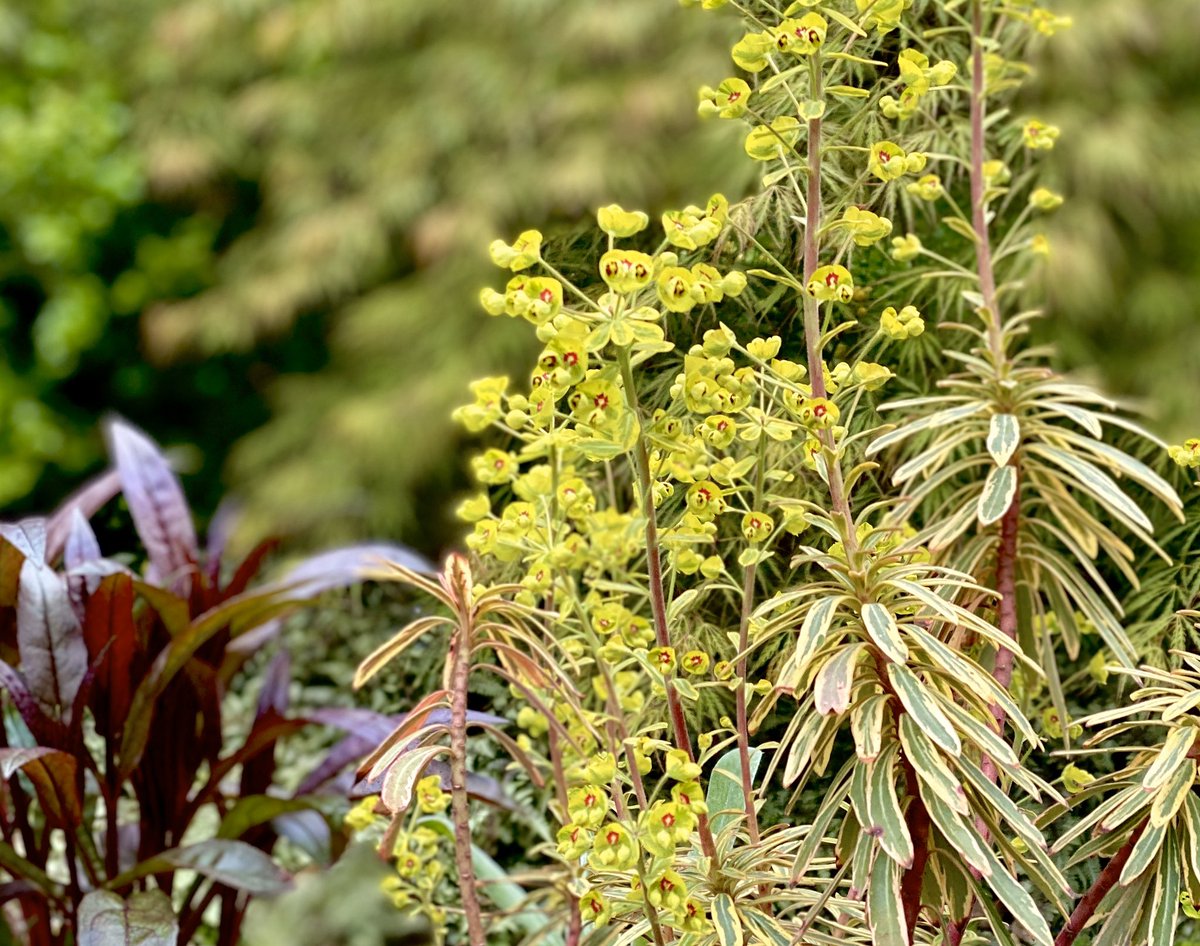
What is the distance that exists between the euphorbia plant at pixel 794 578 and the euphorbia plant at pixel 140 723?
1.36 feet

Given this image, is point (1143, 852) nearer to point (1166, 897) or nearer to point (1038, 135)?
point (1166, 897)

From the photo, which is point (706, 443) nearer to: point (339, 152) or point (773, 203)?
point (773, 203)

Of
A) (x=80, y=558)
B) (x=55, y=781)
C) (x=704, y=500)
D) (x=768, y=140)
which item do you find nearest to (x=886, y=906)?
(x=704, y=500)

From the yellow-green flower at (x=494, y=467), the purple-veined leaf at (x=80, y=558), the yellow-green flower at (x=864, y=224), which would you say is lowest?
the yellow-green flower at (x=494, y=467)

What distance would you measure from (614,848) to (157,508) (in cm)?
107

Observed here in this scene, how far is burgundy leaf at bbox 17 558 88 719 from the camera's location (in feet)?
3.90

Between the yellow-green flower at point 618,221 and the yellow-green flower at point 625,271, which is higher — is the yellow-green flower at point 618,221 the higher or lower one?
the higher one

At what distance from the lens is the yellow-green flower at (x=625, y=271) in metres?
0.65

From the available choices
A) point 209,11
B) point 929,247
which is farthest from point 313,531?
point 929,247

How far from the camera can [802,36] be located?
0.69 meters

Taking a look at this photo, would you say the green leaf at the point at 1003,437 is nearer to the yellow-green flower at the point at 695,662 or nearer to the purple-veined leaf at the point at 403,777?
the yellow-green flower at the point at 695,662

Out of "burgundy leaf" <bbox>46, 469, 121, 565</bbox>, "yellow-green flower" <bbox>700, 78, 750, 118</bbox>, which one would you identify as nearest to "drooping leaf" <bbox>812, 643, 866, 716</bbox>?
"yellow-green flower" <bbox>700, 78, 750, 118</bbox>

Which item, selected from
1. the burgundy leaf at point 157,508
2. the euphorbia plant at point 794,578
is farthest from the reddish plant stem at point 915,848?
the burgundy leaf at point 157,508

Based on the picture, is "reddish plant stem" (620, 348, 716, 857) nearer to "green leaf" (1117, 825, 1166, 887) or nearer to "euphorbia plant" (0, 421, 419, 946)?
"green leaf" (1117, 825, 1166, 887)
